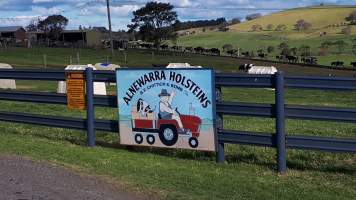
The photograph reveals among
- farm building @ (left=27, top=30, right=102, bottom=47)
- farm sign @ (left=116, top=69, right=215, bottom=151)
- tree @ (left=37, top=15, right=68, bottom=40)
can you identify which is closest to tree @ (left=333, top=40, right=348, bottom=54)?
farm building @ (left=27, top=30, right=102, bottom=47)

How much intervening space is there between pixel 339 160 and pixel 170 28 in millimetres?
124416

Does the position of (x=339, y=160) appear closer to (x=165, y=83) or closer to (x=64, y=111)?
(x=165, y=83)

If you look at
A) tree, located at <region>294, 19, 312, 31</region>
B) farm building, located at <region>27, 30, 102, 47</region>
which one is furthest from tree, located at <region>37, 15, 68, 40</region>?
tree, located at <region>294, 19, 312, 31</region>

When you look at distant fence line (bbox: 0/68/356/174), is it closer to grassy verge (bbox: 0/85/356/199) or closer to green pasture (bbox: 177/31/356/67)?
grassy verge (bbox: 0/85/356/199)

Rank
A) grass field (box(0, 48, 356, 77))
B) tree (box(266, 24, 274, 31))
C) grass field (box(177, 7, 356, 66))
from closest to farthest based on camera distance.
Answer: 1. grass field (box(0, 48, 356, 77))
2. grass field (box(177, 7, 356, 66))
3. tree (box(266, 24, 274, 31))

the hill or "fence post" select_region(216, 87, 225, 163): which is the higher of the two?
the hill

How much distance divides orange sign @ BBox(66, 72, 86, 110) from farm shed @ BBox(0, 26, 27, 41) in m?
135

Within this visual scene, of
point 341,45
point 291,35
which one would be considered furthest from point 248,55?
point 291,35

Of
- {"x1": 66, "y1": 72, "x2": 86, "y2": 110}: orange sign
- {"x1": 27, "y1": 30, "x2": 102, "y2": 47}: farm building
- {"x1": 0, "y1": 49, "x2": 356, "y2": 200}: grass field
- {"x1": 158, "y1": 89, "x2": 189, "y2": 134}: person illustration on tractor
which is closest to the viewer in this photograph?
{"x1": 0, "y1": 49, "x2": 356, "y2": 200}: grass field

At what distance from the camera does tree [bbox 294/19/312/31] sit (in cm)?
15975

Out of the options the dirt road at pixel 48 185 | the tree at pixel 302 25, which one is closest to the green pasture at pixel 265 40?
the tree at pixel 302 25

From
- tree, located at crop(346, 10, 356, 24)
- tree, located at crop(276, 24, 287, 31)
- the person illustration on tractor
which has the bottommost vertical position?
the person illustration on tractor

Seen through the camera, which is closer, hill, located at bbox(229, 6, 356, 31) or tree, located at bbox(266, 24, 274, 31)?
hill, located at bbox(229, 6, 356, 31)

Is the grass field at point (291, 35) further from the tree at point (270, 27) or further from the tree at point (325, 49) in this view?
the tree at point (270, 27)
